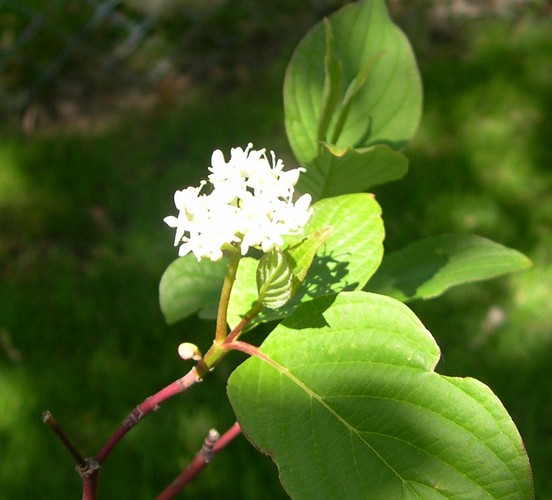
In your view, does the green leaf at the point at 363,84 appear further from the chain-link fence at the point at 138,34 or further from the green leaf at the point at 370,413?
the chain-link fence at the point at 138,34

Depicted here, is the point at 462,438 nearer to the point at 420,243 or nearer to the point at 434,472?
the point at 434,472

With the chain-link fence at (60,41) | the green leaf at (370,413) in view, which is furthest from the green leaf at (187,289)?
the chain-link fence at (60,41)

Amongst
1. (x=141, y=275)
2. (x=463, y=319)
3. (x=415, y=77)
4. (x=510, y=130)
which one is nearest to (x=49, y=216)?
(x=141, y=275)

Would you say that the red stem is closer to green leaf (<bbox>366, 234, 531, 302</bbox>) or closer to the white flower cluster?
the white flower cluster

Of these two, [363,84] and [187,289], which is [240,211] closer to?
[187,289]

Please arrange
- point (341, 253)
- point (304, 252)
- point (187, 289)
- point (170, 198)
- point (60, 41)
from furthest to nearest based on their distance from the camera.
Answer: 1. point (60, 41)
2. point (170, 198)
3. point (187, 289)
4. point (341, 253)
5. point (304, 252)

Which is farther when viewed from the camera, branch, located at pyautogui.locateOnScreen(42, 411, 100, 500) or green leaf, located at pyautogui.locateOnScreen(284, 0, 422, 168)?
green leaf, located at pyautogui.locateOnScreen(284, 0, 422, 168)

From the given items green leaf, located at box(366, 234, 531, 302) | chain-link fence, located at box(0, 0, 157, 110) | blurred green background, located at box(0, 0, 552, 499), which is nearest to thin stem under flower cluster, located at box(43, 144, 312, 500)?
green leaf, located at box(366, 234, 531, 302)

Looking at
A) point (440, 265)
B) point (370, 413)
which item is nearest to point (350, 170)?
point (440, 265)
